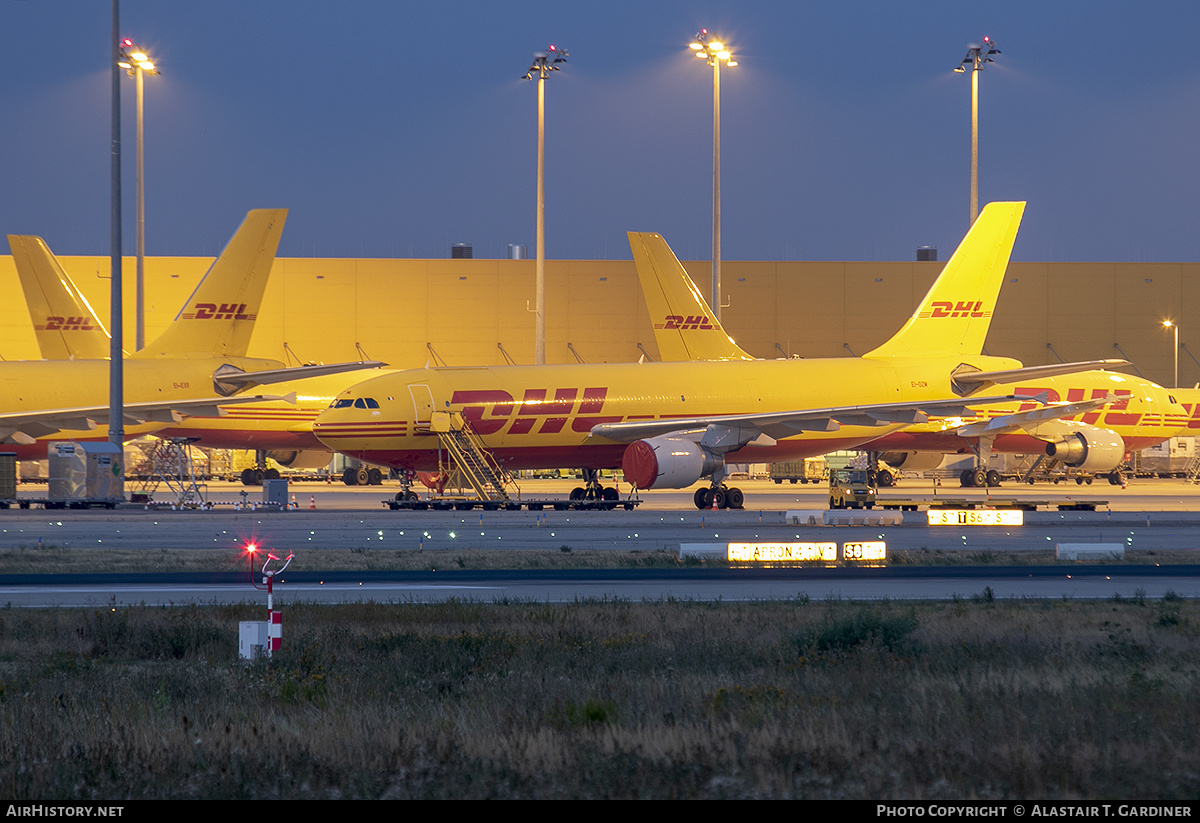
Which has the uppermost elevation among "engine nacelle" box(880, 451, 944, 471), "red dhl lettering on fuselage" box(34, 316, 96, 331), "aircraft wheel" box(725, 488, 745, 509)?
"red dhl lettering on fuselage" box(34, 316, 96, 331)

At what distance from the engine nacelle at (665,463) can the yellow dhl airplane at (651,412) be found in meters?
0.05

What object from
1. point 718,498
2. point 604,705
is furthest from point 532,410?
point 604,705

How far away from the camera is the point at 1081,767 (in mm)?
9516

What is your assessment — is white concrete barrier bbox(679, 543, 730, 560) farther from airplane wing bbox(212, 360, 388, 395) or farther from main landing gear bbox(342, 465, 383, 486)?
main landing gear bbox(342, 465, 383, 486)

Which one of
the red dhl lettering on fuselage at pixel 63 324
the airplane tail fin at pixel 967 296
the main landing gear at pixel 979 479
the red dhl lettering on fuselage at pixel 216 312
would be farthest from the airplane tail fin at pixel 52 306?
the main landing gear at pixel 979 479

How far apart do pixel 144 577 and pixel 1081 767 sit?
705 inches

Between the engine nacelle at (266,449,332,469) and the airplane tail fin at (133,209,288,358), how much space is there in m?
15.8

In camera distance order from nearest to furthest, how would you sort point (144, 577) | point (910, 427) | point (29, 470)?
point (144, 577) < point (910, 427) < point (29, 470)

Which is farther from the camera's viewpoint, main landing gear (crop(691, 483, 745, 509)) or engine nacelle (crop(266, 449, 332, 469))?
engine nacelle (crop(266, 449, 332, 469))

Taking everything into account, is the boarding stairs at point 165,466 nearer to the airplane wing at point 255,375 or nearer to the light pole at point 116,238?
the airplane wing at point 255,375

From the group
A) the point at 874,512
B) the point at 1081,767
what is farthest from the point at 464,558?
the point at 1081,767

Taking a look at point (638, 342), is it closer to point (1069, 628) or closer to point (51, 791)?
point (1069, 628)

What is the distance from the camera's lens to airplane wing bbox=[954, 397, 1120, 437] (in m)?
57.3

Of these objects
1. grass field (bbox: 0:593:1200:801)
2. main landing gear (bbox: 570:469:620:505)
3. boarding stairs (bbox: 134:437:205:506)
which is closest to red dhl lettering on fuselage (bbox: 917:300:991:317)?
main landing gear (bbox: 570:469:620:505)
